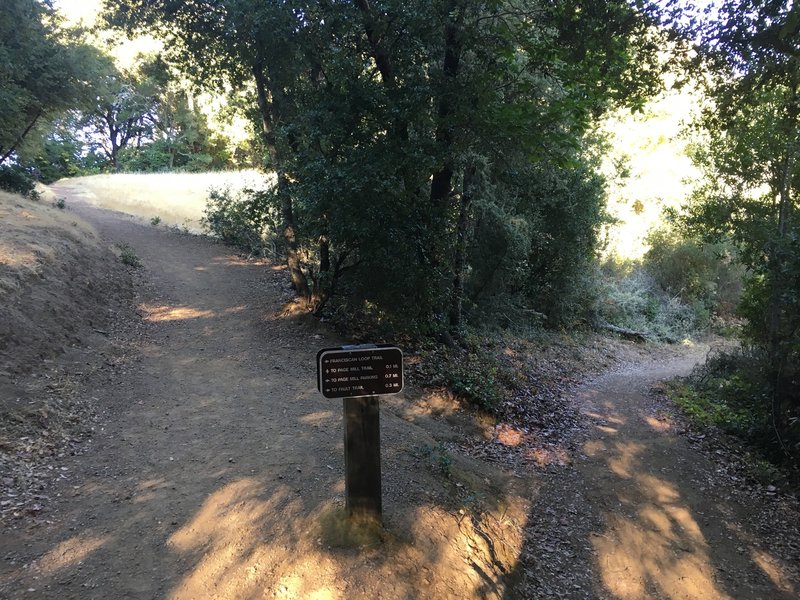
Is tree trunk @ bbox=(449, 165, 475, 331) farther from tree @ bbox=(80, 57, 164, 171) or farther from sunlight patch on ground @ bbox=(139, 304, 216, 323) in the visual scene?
tree @ bbox=(80, 57, 164, 171)

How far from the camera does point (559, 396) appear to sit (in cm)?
1278

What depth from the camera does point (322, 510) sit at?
5082 millimetres

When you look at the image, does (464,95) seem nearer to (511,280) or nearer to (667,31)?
(667,31)

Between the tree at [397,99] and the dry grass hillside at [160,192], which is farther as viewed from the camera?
the dry grass hillside at [160,192]

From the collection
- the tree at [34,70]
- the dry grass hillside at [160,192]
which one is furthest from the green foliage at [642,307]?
the tree at [34,70]

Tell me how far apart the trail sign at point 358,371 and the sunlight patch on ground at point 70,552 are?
8.26 feet

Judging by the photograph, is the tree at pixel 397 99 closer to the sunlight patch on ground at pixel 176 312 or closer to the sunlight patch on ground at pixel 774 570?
the sunlight patch on ground at pixel 176 312

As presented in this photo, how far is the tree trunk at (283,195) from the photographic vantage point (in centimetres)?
1174

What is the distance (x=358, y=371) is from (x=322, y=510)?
1709 millimetres

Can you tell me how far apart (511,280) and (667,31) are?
950 cm

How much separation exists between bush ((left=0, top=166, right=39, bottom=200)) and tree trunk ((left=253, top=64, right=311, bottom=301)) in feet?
40.9

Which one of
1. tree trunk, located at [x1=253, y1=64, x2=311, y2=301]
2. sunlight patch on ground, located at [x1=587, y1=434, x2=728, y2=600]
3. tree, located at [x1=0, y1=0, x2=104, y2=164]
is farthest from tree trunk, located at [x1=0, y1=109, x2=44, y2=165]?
sunlight patch on ground, located at [x1=587, y1=434, x2=728, y2=600]

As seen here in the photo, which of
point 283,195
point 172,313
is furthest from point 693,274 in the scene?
point 172,313

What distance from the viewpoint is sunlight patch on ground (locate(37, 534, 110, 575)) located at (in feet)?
14.1
